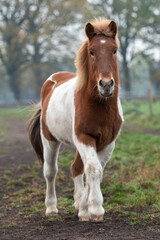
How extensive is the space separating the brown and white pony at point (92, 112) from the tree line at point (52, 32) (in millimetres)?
31102

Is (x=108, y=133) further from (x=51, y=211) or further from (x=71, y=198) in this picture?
(x=71, y=198)

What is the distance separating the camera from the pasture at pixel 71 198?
4012 millimetres

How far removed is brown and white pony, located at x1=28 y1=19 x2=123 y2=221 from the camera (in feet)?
13.4

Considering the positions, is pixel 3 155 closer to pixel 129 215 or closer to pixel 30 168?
pixel 30 168

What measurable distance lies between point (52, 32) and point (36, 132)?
31.3 m

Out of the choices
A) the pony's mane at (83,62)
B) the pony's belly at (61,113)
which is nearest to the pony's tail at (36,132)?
the pony's belly at (61,113)

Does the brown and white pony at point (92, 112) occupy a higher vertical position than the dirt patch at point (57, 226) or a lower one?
higher

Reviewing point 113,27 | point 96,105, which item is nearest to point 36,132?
point 96,105

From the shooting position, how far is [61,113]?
16.7 feet

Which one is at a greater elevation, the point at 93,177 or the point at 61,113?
the point at 61,113

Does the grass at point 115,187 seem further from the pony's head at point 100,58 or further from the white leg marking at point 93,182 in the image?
the pony's head at point 100,58

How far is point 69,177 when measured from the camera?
770 centimetres

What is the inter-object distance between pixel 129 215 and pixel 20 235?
1.52m

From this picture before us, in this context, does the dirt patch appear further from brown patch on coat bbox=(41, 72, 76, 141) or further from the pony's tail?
brown patch on coat bbox=(41, 72, 76, 141)
